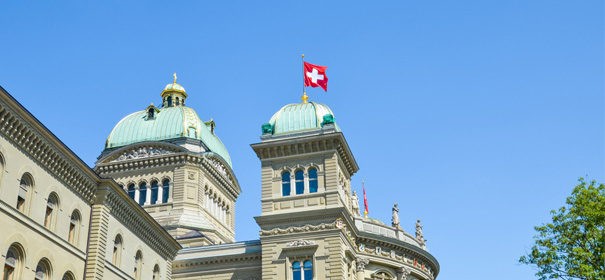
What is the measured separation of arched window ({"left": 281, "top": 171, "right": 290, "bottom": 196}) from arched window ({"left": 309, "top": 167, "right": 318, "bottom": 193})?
173 cm

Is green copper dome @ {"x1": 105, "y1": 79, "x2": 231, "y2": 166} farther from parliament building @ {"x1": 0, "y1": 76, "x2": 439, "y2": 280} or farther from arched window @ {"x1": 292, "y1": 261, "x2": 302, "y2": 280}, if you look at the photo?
arched window @ {"x1": 292, "y1": 261, "x2": 302, "y2": 280}

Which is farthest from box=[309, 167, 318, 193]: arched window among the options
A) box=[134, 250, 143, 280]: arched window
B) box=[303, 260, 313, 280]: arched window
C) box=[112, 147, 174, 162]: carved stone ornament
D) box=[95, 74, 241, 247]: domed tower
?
box=[112, 147, 174, 162]: carved stone ornament

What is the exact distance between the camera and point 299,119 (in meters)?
A: 59.3

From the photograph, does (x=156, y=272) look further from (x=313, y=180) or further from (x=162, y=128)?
(x=162, y=128)

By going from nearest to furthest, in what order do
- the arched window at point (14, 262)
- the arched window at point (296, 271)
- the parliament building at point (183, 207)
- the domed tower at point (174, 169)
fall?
the arched window at point (14, 262), the parliament building at point (183, 207), the arched window at point (296, 271), the domed tower at point (174, 169)

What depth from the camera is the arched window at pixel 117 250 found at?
44.7 m

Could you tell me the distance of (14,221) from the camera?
34.7 meters

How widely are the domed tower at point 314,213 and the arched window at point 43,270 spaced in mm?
20096

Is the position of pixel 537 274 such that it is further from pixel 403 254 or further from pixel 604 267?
pixel 403 254

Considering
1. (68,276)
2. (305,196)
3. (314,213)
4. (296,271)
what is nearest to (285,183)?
(305,196)

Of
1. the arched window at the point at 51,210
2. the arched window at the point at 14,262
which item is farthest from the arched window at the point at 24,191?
the arched window at the point at 14,262

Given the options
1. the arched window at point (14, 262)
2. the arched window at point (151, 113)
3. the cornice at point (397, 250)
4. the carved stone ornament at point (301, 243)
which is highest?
the arched window at point (151, 113)

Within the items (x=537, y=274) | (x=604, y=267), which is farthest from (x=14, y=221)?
(x=604, y=267)

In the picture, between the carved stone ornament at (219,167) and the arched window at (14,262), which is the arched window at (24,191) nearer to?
the arched window at (14,262)
